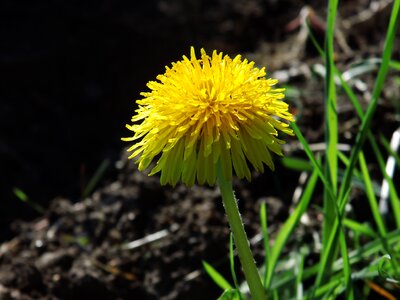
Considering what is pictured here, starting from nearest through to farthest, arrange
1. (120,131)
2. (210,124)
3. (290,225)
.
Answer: (210,124) → (290,225) → (120,131)

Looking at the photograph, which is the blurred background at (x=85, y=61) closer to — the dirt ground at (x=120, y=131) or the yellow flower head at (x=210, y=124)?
the dirt ground at (x=120, y=131)

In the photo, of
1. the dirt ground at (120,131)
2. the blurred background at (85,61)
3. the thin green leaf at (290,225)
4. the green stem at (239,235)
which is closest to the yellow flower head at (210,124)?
the green stem at (239,235)

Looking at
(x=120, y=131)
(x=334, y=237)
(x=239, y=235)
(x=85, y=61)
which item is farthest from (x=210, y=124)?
(x=85, y=61)

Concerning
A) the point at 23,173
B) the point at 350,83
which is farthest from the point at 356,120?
the point at 23,173

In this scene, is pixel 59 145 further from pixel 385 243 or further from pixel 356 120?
pixel 385 243

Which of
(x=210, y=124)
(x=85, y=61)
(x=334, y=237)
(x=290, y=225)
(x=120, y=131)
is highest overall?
(x=85, y=61)

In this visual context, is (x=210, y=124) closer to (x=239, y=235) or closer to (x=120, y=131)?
(x=239, y=235)
